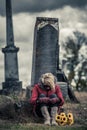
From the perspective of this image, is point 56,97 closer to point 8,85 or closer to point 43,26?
point 43,26

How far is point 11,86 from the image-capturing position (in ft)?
80.5

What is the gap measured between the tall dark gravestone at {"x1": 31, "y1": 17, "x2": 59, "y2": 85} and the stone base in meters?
5.83

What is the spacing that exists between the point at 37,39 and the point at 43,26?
0.47 meters

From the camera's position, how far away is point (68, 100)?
1852 cm

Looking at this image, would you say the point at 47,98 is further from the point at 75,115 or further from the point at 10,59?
the point at 10,59

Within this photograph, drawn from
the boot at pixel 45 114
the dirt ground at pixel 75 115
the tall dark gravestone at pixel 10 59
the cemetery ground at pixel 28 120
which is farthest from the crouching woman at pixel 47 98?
the tall dark gravestone at pixel 10 59

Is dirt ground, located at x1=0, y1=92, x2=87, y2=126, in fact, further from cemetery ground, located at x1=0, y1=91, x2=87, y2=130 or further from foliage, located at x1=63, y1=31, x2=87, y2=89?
foliage, located at x1=63, y1=31, x2=87, y2=89

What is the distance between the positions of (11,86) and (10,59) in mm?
1323

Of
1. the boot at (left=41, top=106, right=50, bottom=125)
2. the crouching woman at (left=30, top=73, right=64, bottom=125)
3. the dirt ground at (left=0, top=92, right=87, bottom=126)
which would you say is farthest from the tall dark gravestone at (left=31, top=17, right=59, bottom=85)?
the boot at (left=41, top=106, right=50, bottom=125)

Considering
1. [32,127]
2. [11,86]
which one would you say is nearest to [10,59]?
[11,86]

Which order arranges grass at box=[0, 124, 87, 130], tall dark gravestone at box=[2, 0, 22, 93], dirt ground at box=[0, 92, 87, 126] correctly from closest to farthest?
grass at box=[0, 124, 87, 130] < dirt ground at box=[0, 92, 87, 126] < tall dark gravestone at box=[2, 0, 22, 93]

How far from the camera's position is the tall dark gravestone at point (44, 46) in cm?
1805

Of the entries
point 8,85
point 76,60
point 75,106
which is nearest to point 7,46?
point 8,85

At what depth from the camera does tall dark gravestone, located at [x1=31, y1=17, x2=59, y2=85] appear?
59.2 feet
